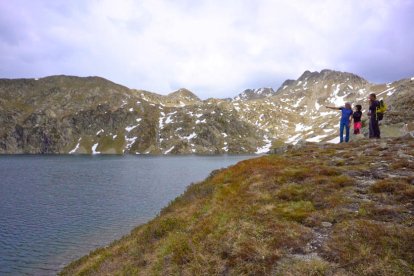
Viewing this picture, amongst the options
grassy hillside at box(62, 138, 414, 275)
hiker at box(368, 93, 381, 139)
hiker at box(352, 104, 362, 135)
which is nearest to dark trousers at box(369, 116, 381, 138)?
hiker at box(368, 93, 381, 139)

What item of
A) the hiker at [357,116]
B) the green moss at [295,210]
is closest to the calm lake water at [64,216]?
the green moss at [295,210]

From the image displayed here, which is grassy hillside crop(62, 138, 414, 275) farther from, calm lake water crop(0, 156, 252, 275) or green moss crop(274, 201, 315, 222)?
calm lake water crop(0, 156, 252, 275)

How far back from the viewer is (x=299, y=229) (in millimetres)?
12906

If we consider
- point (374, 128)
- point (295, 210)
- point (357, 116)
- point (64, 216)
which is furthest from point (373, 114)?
point (64, 216)

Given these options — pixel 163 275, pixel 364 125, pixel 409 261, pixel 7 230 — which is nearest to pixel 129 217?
pixel 7 230

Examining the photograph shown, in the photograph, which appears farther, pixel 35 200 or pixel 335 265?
pixel 35 200

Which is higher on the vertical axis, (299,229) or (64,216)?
(299,229)

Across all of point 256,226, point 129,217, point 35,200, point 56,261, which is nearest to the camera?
point 256,226

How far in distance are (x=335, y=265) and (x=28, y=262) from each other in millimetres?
29605

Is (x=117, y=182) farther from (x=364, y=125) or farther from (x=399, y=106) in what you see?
(x=399, y=106)

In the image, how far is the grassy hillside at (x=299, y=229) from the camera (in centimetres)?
1027

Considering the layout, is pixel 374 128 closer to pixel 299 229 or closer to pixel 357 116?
pixel 357 116

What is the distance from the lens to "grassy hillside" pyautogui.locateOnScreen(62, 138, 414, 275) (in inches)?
404

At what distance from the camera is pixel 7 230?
39.6 metres
